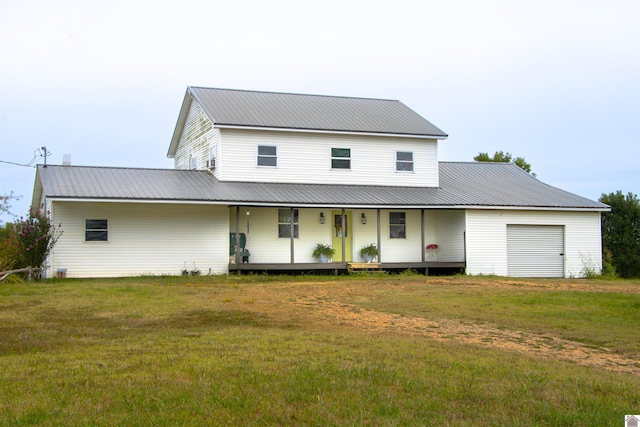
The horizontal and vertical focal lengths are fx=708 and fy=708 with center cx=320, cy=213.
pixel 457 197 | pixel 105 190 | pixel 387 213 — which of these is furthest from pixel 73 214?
pixel 457 197

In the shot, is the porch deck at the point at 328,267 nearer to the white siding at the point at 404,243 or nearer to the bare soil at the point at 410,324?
the white siding at the point at 404,243

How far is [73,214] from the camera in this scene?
23250 millimetres

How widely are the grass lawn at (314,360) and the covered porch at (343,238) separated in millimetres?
8053

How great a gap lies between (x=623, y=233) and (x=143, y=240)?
905 inches

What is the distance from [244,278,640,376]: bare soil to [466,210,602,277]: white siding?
6.88 m

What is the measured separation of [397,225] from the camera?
2814 centimetres

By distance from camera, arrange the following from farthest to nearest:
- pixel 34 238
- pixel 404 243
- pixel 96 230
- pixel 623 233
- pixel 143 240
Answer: pixel 623 233
pixel 404 243
pixel 143 240
pixel 96 230
pixel 34 238

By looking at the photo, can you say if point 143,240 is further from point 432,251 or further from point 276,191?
point 432,251

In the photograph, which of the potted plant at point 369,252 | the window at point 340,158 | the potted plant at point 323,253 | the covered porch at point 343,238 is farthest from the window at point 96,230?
the potted plant at point 369,252

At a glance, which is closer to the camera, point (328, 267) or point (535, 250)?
point (328, 267)

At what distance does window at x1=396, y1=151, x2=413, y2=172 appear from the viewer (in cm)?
2902

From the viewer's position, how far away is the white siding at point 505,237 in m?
27.0

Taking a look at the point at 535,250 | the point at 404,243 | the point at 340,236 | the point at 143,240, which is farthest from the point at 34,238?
the point at 535,250

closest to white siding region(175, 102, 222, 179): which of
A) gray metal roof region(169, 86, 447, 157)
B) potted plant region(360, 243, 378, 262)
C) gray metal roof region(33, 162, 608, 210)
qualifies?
gray metal roof region(169, 86, 447, 157)
